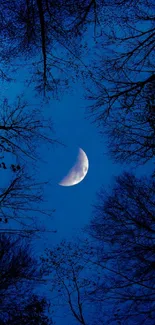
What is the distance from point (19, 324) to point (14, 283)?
1.49 m

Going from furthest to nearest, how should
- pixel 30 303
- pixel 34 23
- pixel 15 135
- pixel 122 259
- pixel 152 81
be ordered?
pixel 30 303 → pixel 122 259 → pixel 15 135 → pixel 152 81 → pixel 34 23

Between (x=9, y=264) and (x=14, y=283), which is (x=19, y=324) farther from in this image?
(x=9, y=264)

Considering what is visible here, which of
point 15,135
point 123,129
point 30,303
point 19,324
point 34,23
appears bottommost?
point 19,324

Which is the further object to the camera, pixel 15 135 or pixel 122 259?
pixel 122 259

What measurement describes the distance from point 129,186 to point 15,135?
6055mm

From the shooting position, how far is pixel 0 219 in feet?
18.8

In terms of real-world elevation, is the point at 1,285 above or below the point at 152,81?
below

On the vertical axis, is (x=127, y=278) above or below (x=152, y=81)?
below

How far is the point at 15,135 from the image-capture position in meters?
6.56

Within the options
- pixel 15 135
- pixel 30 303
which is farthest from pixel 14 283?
pixel 15 135

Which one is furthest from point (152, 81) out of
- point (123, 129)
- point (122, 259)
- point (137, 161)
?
point (122, 259)

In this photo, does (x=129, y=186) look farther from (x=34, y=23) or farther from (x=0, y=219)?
(x=34, y=23)

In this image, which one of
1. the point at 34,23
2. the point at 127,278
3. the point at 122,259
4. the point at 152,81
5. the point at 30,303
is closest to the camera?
the point at 34,23

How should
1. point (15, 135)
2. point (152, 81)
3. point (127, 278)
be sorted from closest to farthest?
point (152, 81)
point (15, 135)
point (127, 278)
